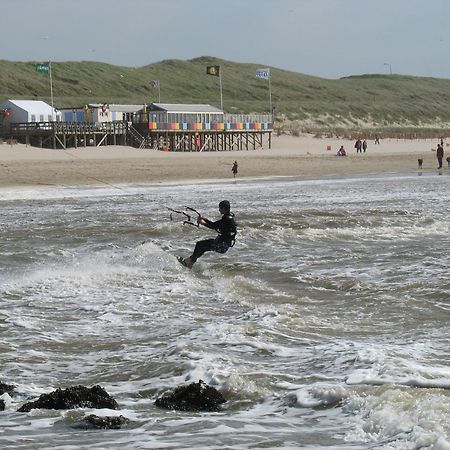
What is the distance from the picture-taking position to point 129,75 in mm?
Result: 108250

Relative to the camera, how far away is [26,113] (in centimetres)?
5553

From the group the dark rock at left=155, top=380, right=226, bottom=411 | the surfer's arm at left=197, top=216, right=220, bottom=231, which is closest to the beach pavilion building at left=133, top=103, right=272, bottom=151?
the surfer's arm at left=197, top=216, right=220, bottom=231

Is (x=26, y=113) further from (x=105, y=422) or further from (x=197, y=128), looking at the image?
(x=105, y=422)

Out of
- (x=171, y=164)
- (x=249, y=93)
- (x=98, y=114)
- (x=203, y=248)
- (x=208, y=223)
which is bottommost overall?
(x=203, y=248)

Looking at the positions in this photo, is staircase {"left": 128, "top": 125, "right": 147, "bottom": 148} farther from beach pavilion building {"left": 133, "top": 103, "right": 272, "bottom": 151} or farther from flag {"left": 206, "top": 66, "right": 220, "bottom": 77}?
flag {"left": 206, "top": 66, "right": 220, "bottom": 77}

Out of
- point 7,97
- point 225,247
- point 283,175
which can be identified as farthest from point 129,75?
point 225,247

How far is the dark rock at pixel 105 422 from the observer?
6.68 meters

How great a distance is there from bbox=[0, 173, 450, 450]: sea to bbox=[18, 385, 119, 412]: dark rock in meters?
0.09

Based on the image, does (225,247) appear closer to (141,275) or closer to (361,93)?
(141,275)

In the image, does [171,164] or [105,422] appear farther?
[171,164]

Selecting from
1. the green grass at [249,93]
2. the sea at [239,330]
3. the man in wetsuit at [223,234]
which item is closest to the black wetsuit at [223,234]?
the man in wetsuit at [223,234]

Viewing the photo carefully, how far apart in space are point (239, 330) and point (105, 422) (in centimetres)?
338

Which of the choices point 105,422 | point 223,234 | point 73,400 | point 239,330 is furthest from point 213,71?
point 105,422

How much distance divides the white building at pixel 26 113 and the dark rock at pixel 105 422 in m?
→ 49.9
